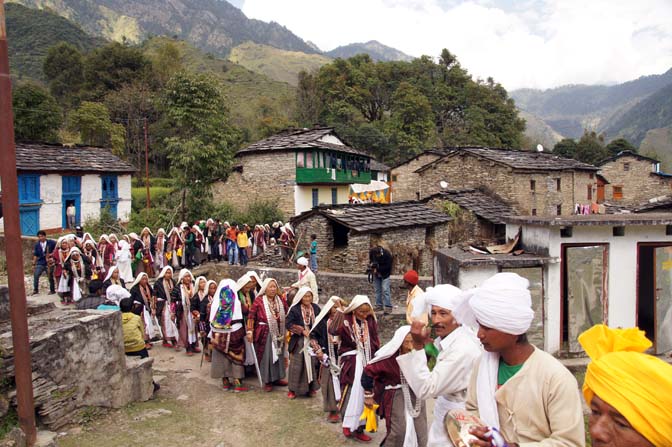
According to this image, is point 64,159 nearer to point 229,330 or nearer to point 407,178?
point 229,330

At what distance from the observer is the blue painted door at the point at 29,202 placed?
22297mm

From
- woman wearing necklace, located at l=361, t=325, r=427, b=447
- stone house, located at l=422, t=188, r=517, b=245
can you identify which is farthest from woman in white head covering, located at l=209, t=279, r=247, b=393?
stone house, located at l=422, t=188, r=517, b=245

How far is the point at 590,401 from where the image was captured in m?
2.06

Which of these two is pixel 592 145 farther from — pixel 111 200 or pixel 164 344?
pixel 164 344

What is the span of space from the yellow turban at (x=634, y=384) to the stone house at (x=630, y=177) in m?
42.8

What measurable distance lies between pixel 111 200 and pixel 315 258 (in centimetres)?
1482

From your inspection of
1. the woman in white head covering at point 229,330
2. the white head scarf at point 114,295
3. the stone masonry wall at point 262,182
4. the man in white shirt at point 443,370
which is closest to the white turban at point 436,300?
the man in white shirt at point 443,370

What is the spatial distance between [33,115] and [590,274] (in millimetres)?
33454

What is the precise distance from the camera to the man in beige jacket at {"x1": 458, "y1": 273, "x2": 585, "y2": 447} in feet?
7.99

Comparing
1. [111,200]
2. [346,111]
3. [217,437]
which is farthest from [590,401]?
[346,111]

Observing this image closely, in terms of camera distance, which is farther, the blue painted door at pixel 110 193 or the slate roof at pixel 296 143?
the slate roof at pixel 296 143

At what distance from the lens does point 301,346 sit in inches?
284

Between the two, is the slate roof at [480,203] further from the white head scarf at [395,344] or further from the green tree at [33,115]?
the green tree at [33,115]

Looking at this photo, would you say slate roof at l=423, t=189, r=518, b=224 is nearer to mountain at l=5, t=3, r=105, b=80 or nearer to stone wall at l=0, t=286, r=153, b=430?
stone wall at l=0, t=286, r=153, b=430
